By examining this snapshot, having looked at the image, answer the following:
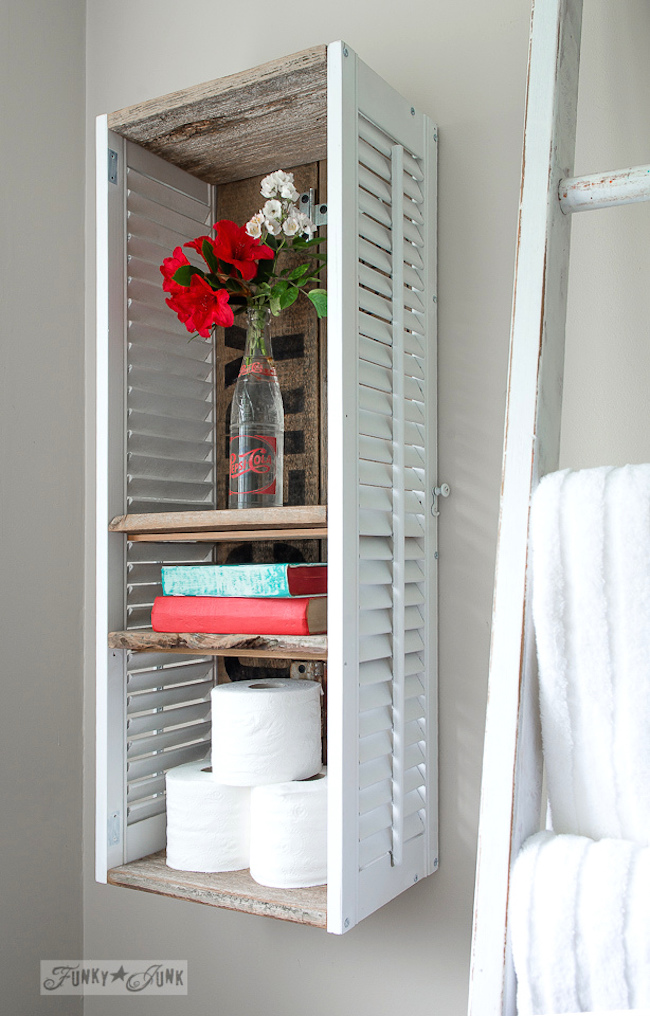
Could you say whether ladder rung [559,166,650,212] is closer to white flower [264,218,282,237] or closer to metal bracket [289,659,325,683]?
white flower [264,218,282,237]

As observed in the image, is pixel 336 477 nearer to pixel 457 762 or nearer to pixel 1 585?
pixel 457 762

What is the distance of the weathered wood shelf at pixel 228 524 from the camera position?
2.73 ft

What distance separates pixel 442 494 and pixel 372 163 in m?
0.37

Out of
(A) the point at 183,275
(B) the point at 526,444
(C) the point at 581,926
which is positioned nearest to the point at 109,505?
(A) the point at 183,275

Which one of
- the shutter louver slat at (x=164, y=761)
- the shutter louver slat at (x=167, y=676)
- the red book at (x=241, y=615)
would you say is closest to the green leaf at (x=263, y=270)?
the red book at (x=241, y=615)

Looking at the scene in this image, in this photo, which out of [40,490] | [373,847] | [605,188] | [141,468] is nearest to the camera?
[605,188]

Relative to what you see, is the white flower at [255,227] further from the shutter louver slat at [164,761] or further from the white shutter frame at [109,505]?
the shutter louver slat at [164,761]

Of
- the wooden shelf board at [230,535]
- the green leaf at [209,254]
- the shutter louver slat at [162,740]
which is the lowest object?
the shutter louver slat at [162,740]

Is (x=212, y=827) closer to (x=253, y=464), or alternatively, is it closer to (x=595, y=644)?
(x=253, y=464)

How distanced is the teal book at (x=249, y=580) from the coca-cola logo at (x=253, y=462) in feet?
0.41

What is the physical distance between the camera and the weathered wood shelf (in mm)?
832

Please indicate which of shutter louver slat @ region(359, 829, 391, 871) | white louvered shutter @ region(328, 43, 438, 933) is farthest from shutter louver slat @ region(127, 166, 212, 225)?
shutter louver slat @ region(359, 829, 391, 871)

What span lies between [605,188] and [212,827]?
744mm

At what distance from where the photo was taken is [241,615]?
2.88 feet
